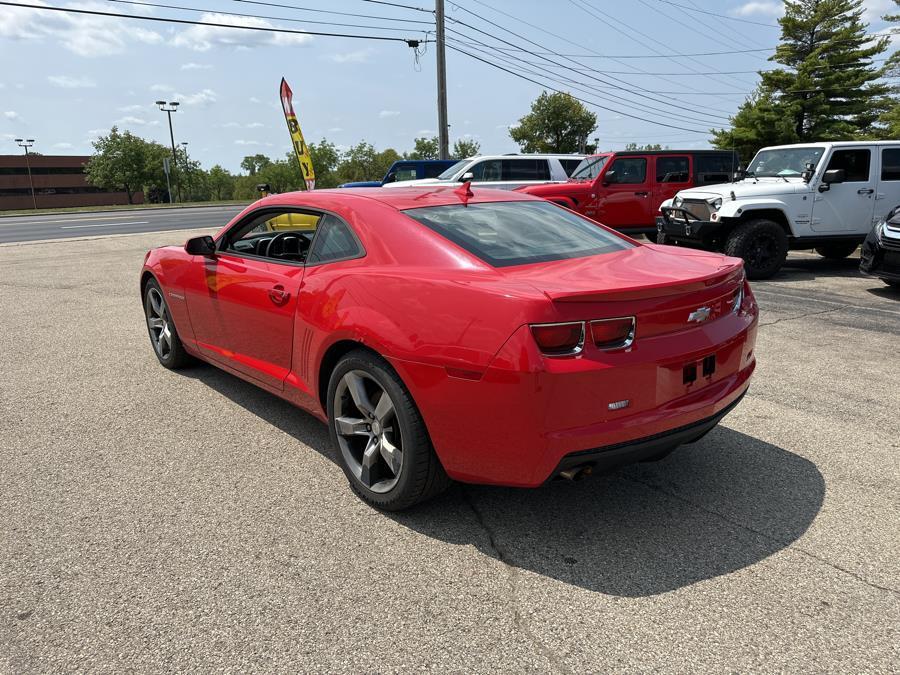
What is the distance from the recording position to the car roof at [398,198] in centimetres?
344

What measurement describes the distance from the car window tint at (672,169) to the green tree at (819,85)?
3135cm

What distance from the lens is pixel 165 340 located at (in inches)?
206

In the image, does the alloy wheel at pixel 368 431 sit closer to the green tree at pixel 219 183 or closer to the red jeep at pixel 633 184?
the red jeep at pixel 633 184

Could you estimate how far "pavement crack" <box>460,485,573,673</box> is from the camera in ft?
6.80

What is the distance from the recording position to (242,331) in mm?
3980

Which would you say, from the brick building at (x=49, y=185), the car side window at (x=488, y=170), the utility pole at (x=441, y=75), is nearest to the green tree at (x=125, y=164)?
the brick building at (x=49, y=185)

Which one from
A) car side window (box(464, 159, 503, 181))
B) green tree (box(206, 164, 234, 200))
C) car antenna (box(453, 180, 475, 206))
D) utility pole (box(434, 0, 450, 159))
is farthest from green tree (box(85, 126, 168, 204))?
car antenna (box(453, 180, 475, 206))

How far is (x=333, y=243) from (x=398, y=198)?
1.44ft

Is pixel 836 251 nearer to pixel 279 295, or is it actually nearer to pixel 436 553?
pixel 279 295

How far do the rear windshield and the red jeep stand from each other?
29.2ft

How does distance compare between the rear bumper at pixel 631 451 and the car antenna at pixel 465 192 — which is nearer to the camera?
the rear bumper at pixel 631 451

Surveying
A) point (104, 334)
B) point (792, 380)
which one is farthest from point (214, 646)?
point (104, 334)

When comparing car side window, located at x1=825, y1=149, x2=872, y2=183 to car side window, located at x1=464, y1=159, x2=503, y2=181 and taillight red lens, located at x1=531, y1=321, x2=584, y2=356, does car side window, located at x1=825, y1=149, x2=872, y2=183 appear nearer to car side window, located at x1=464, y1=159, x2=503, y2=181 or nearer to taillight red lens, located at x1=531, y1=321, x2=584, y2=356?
car side window, located at x1=464, y1=159, x2=503, y2=181

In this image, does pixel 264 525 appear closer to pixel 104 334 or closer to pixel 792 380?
pixel 792 380
